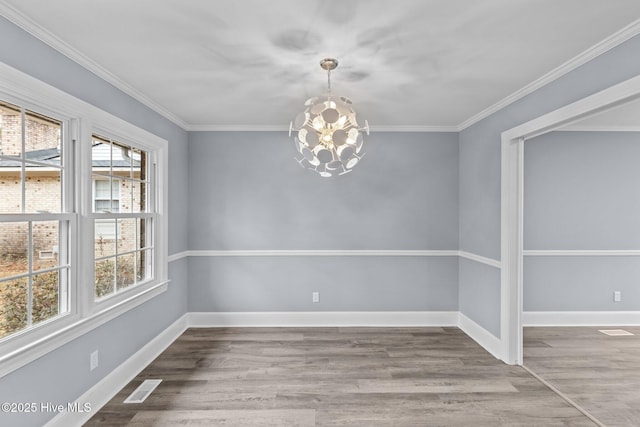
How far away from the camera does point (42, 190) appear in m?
2.12

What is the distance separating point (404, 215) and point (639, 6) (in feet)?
9.34

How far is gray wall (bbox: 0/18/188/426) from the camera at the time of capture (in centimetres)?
187

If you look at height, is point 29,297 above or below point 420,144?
below

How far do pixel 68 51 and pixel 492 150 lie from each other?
143 inches

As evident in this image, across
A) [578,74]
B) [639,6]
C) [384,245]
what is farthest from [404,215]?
[639,6]

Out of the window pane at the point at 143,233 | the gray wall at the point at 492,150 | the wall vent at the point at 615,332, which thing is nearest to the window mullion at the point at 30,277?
the window pane at the point at 143,233

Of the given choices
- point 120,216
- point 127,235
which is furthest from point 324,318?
point 120,216

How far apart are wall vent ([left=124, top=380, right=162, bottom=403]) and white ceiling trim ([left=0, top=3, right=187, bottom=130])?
244 centimetres

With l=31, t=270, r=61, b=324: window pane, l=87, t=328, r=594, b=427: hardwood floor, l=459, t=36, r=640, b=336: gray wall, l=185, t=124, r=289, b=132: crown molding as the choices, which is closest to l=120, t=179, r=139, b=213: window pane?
l=31, t=270, r=61, b=324: window pane

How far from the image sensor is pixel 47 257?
7.11ft

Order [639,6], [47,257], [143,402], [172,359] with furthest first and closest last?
[172,359] → [143,402] → [47,257] → [639,6]

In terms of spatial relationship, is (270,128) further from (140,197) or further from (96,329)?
(96,329)

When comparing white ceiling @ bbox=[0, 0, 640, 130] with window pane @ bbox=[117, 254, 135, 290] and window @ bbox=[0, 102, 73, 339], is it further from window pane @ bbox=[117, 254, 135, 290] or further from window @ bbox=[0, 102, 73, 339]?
window pane @ bbox=[117, 254, 135, 290]

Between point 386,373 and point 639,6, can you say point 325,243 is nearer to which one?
point 386,373
